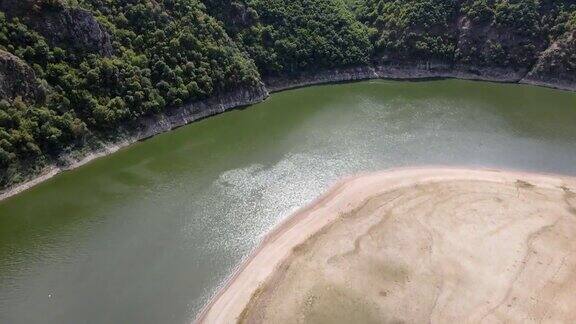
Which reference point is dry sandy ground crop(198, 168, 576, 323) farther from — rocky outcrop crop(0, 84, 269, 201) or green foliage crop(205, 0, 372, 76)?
green foliage crop(205, 0, 372, 76)

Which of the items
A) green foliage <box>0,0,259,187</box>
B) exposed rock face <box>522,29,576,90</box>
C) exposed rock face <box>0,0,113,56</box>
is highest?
exposed rock face <box>0,0,113,56</box>

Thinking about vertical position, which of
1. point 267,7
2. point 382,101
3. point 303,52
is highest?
point 267,7

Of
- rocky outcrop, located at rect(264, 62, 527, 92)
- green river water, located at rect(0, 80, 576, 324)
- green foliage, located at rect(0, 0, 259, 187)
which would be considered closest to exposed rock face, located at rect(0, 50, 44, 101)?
green foliage, located at rect(0, 0, 259, 187)

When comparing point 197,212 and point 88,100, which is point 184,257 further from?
point 88,100

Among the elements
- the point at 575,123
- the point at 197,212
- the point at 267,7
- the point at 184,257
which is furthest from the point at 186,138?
the point at 575,123

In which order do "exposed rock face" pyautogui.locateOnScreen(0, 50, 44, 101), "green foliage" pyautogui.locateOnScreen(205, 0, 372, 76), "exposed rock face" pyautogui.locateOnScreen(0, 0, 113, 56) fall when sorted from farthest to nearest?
"green foliage" pyautogui.locateOnScreen(205, 0, 372, 76) < "exposed rock face" pyautogui.locateOnScreen(0, 0, 113, 56) < "exposed rock face" pyautogui.locateOnScreen(0, 50, 44, 101)

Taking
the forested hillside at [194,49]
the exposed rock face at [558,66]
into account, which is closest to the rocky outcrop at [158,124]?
the forested hillside at [194,49]

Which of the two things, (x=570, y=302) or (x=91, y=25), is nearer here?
(x=570, y=302)
